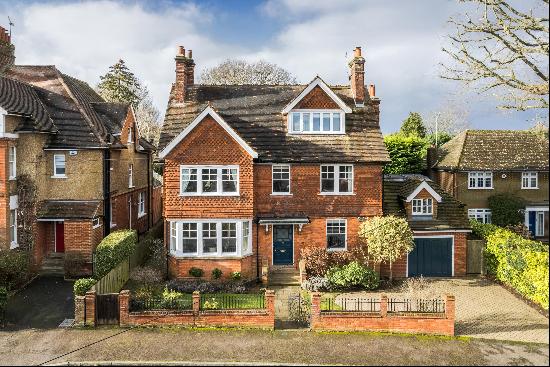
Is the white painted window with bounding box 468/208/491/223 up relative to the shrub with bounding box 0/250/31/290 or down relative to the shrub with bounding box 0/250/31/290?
up

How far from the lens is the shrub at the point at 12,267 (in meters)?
19.5

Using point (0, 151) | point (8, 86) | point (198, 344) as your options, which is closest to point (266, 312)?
point (198, 344)

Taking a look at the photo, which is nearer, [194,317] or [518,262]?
[194,317]

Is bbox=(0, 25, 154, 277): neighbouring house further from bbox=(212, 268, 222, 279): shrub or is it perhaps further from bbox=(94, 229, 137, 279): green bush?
bbox=(212, 268, 222, 279): shrub

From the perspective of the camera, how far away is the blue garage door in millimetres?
23109

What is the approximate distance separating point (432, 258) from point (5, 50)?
93.4 ft

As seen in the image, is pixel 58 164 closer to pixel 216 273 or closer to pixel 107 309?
pixel 216 273

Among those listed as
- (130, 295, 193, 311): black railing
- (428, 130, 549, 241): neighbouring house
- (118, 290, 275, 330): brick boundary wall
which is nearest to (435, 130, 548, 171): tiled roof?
(428, 130, 549, 241): neighbouring house

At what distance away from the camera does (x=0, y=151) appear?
21156 mm

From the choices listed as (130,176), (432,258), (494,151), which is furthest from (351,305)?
(494,151)

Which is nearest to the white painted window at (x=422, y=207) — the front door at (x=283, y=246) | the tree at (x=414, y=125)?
the front door at (x=283, y=246)

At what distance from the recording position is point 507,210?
30984mm

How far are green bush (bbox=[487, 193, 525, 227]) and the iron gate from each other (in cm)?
2620

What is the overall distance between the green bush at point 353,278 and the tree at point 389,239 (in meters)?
1.02
